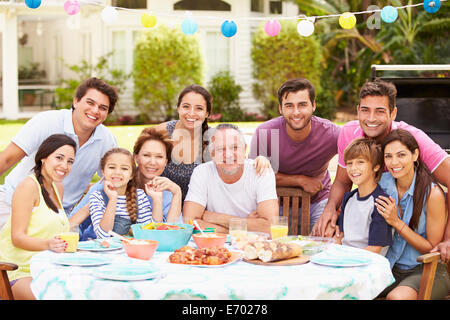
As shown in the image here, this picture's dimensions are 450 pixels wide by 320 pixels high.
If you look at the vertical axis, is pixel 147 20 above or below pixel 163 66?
below

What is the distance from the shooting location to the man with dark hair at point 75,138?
456cm

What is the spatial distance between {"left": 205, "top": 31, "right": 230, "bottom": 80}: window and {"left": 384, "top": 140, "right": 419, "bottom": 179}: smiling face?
17001 millimetres

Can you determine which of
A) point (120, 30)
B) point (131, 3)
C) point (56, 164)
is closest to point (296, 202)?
point (56, 164)

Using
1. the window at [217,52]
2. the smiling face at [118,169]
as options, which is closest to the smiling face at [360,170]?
the smiling face at [118,169]

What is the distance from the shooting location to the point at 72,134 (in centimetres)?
471

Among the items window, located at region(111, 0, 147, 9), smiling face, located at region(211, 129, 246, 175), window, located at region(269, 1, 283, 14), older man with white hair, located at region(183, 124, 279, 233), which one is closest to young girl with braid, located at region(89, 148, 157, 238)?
older man with white hair, located at region(183, 124, 279, 233)

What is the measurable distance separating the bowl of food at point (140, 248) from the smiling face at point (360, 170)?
134 centimetres

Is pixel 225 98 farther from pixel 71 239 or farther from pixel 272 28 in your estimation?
pixel 71 239

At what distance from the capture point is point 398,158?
3.79m

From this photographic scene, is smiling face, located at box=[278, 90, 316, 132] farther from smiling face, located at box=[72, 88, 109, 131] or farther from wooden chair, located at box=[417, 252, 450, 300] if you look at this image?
wooden chair, located at box=[417, 252, 450, 300]

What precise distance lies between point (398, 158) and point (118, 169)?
163 cm

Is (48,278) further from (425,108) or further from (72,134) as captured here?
(425,108)

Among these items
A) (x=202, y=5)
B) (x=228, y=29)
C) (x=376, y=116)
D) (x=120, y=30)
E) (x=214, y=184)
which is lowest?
(x=214, y=184)

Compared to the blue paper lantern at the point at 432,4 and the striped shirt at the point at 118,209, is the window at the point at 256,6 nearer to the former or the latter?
the blue paper lantern at the point at 432,4
